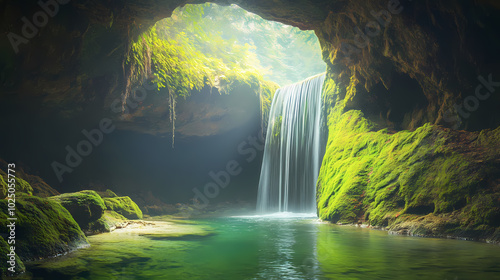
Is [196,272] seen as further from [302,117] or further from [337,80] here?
[302,117]

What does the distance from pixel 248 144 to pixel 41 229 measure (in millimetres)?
16138

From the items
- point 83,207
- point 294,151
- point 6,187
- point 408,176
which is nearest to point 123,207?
point 6,187

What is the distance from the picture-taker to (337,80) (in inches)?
563

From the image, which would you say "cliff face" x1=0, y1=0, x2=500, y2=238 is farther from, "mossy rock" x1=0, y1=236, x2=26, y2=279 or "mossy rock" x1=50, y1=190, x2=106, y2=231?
"mossy rock" x1=0, y1=236, x2=26, y2=279

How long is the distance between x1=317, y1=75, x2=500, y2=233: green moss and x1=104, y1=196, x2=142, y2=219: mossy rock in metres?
6.63

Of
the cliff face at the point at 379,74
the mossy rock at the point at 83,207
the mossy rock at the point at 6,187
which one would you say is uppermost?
the cliff face at the point at 379,74

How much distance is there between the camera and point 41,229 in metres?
5.05

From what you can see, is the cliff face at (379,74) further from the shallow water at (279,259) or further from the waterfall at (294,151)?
the waterfall at (294,151)

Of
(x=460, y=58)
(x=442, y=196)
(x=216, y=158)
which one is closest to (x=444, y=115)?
(x=460, y=58)

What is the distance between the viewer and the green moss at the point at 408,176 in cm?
747

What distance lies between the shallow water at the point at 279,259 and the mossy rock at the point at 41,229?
0.86 feet

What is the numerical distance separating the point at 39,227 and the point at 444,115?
9.80 metres

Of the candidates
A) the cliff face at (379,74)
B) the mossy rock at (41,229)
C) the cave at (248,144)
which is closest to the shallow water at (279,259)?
the cave at (248,144)

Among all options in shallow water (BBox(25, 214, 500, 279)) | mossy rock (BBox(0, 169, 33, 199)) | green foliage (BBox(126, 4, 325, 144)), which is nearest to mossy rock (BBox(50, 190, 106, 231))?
shallow water (BBox(25, 214, 500, 279))
